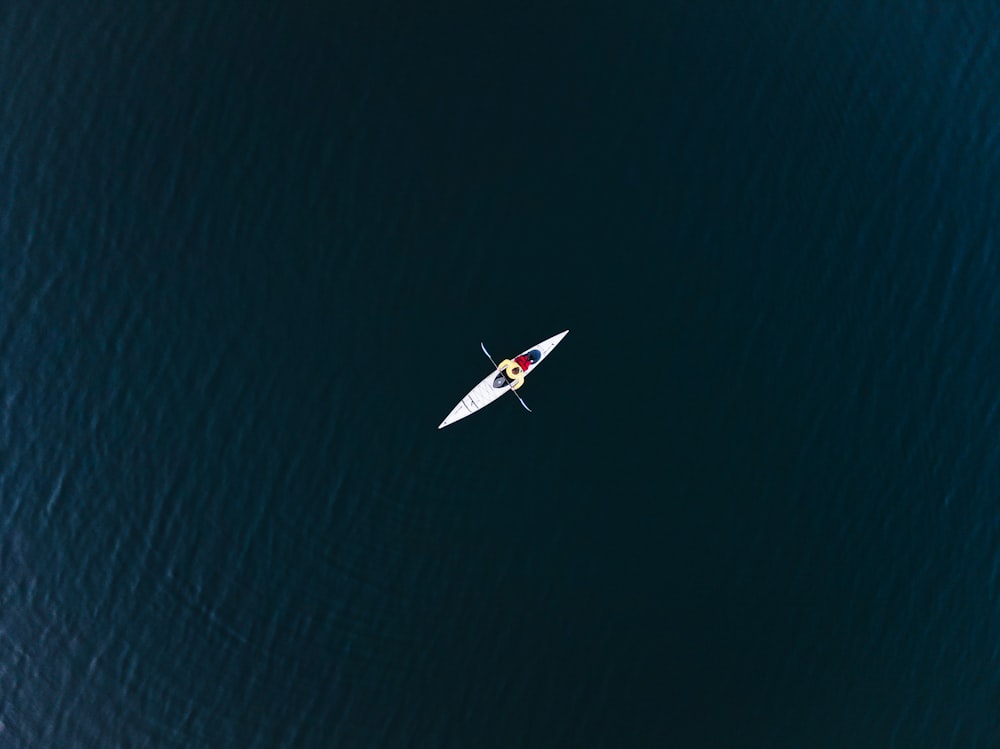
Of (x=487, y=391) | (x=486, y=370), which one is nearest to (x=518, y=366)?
(x=486, y=370)

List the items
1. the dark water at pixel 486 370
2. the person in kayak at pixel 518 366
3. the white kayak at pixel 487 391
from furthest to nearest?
the person in kayak at pixel 518 366
the white kayak at pixel 487 391
the dark water at pixel 486 370

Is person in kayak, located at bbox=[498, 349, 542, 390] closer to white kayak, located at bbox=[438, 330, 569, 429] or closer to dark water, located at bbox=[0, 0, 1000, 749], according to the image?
white kayak, located at bbox=[438, 330, 569, 429]

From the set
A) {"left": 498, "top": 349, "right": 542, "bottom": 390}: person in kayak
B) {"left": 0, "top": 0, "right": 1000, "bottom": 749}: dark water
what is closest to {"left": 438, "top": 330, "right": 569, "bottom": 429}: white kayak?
{"left": 498, "top": 349, "right": 542, "bottom": 390}: person in kayak

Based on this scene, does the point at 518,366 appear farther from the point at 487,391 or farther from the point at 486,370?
the point at 487,391

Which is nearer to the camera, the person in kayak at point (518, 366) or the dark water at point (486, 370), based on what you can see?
the dark water at point (486, 370)

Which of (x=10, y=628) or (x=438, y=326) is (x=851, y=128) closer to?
(x=438, y=326)

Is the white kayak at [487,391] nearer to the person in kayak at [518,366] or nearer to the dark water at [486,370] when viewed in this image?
the person in kayak at [518,366]

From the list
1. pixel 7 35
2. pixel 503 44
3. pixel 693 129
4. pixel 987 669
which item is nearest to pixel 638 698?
pixel 987 669

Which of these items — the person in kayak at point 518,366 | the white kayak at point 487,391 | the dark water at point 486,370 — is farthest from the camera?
the person in kayak at point 518,366

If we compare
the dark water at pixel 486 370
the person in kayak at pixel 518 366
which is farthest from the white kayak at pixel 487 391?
the dark water at pixel 486 370
